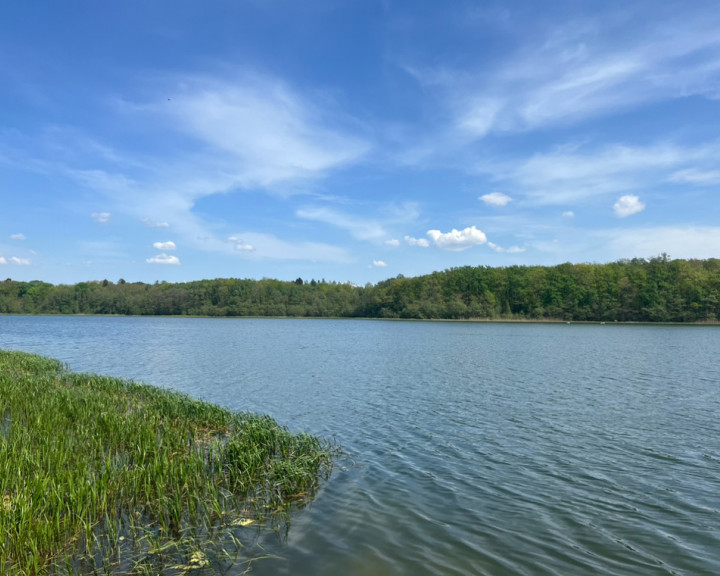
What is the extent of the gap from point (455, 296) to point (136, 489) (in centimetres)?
13243

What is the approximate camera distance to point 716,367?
3047 cm

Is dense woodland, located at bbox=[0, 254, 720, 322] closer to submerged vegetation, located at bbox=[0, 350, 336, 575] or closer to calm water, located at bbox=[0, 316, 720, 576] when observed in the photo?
calm water, located at bbox=[0, 316, 720, 576]

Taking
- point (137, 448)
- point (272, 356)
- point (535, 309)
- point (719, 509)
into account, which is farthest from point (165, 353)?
point (535, 309)

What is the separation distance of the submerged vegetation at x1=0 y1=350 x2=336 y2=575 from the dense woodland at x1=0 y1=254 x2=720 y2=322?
121895 millimetres

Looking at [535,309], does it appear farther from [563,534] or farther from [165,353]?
[563,534]

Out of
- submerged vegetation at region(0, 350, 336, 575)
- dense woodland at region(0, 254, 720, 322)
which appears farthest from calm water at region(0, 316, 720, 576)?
dense woodland at region(0, 254, 720, 322)

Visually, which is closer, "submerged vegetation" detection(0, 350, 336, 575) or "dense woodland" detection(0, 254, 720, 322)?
"submerged vegetation" detection(0, 350, 336, 575)

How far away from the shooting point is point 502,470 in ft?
37.4

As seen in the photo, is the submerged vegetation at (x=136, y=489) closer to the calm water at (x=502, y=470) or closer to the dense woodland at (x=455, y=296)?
the calm water at (x=502, y=470)

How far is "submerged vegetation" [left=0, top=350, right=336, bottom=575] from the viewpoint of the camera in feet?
21.7

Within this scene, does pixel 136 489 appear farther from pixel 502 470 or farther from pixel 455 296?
pixel 455 296

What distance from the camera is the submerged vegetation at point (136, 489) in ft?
21.7

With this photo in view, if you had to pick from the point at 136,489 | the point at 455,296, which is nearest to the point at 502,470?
the point at 136,489

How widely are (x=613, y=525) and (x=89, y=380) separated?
2059cm
